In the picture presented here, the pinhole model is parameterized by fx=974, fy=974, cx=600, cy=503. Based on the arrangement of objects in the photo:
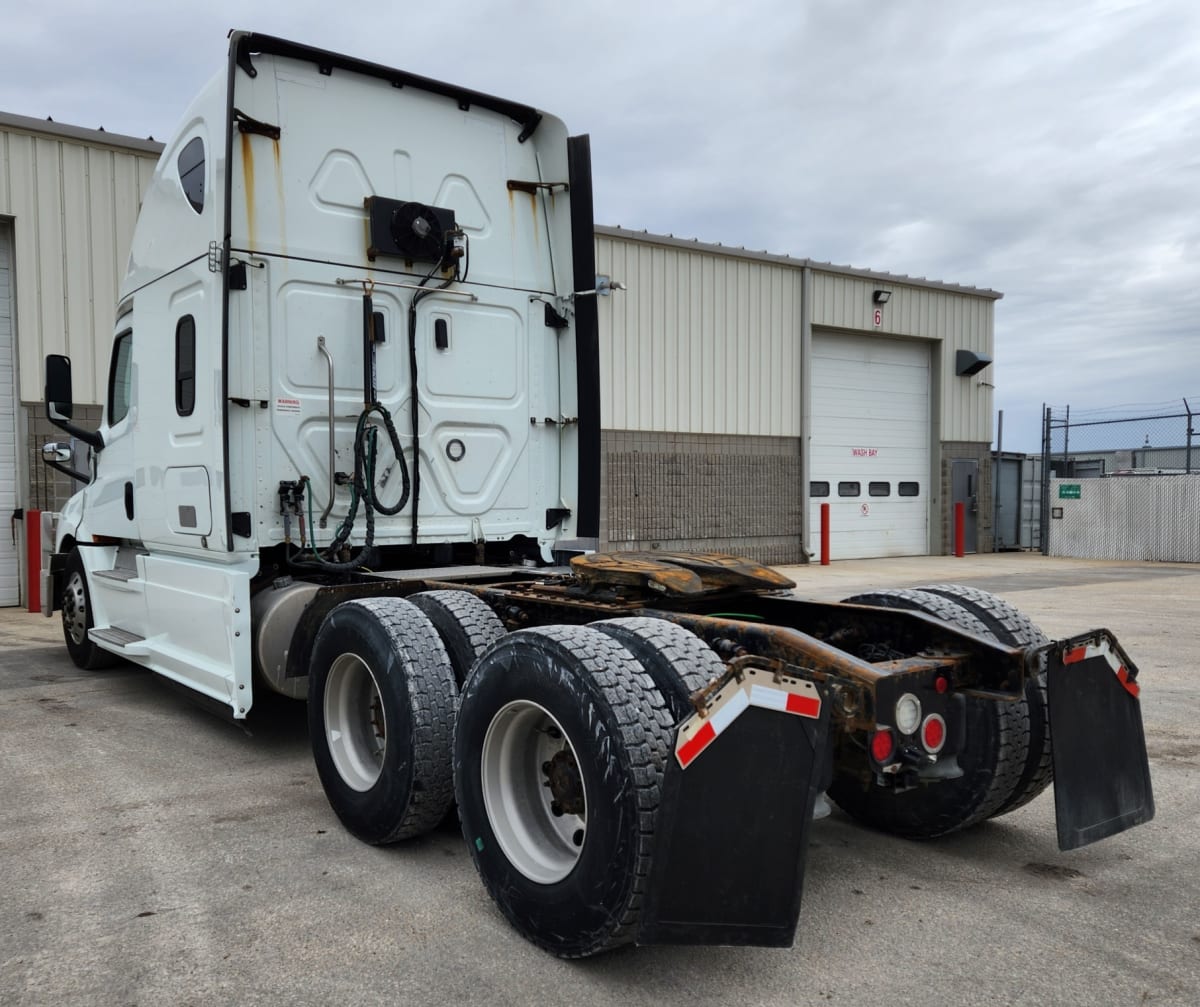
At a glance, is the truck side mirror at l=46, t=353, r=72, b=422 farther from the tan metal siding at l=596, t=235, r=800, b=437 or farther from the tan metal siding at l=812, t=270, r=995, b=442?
the tan metal siding at l=812, t=270, r=995, b=442

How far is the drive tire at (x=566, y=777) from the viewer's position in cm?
261

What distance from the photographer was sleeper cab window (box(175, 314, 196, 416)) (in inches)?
199

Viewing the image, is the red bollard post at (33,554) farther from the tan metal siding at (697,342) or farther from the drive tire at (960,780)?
the drive tire at (960,780)

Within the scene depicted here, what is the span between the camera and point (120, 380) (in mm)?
6273

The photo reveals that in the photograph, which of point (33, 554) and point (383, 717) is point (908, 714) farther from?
point (33, 554)

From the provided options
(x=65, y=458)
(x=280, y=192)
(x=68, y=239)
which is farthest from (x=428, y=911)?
(x=68, y=239)

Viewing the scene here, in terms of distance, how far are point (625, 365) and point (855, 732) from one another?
13455 mm

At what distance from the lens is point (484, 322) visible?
560cm

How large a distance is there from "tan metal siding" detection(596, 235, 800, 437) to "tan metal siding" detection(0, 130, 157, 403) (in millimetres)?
6921

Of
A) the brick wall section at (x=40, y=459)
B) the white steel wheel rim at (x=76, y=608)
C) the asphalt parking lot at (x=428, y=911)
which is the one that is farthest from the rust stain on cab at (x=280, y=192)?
the brick wall section at (x=40, y=459)

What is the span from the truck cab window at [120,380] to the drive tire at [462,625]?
3.12m

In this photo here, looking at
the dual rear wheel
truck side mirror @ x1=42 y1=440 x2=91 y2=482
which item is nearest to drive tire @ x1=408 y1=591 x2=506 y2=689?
the dual rear wheel

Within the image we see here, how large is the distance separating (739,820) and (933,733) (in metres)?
0.84

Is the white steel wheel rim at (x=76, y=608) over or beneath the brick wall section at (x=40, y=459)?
beneath
